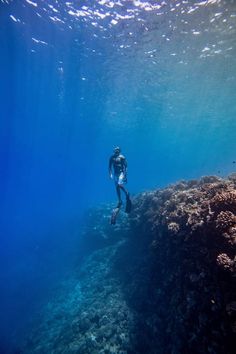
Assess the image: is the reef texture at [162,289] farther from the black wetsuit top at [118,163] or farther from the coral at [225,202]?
the black wetsuit top at [118,163]

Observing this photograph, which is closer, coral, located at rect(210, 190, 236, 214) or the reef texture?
the reef texture

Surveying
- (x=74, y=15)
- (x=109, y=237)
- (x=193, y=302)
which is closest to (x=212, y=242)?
(x=193, y=302)

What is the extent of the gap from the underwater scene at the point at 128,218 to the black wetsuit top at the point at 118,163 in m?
0.07

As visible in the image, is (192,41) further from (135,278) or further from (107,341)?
(107,341)

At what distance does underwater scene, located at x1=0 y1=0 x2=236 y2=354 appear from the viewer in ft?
23.7

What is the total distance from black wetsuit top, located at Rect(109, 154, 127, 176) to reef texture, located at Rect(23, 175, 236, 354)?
2.85 meters

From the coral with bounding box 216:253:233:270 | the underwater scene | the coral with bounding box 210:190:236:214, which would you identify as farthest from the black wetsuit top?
the coral with bounding box 216:253:233:270

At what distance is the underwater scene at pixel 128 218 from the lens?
721 centimetres

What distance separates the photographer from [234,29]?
783 inches

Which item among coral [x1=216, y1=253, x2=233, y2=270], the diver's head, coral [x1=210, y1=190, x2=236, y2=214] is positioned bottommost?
coral [x1=216, y1=253, x2=233, y2=270]

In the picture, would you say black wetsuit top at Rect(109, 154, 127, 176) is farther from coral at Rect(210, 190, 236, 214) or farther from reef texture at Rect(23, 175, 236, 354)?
coral at Rect(210, 190, 236, 214)

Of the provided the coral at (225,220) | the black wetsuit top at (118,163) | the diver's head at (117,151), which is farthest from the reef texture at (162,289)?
the diver's head at (117,151)

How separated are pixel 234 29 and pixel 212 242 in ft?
64.4

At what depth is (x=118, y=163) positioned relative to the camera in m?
13.0
